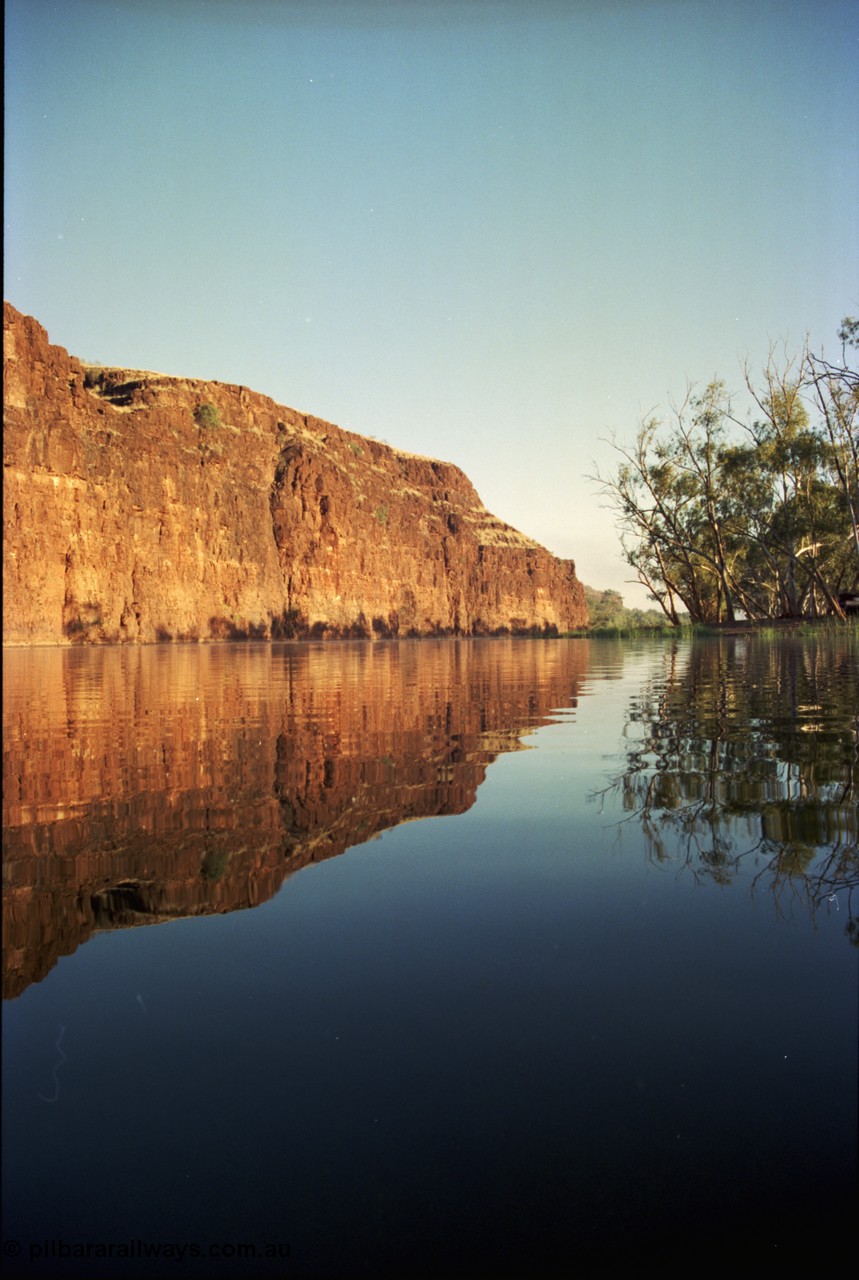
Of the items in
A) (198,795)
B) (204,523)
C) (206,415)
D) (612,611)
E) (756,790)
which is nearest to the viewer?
(756,790)

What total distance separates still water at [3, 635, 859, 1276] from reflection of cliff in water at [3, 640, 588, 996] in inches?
0.9

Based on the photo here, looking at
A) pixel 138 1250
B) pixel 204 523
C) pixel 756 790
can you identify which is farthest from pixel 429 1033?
pixel 204 523

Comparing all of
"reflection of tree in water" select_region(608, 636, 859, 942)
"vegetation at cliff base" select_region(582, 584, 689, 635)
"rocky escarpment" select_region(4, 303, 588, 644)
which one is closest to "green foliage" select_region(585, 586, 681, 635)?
"vegetation at cliff base" select_region(582, 584, 689, 635)

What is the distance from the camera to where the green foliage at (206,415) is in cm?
7419

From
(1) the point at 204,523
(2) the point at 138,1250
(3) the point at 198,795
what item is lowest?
(2) the point at 138,1250

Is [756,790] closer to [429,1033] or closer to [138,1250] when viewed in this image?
[429,1033]

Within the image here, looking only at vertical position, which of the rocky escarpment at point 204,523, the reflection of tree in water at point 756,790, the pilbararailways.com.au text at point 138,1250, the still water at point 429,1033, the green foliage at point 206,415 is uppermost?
the green foliage at point 206,415

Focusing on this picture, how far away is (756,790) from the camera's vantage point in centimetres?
329

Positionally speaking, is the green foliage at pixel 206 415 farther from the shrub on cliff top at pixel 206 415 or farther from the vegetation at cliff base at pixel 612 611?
the vegetation at cliff base at pixel 612 611

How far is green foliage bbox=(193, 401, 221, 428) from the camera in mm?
74188

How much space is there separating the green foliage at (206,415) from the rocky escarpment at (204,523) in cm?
14

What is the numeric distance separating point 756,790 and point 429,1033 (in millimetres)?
2269

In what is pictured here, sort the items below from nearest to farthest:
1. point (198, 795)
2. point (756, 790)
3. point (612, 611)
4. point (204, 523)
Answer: point (756, 790) < point (198, 795) < point (204, 523) < point (612, 611)

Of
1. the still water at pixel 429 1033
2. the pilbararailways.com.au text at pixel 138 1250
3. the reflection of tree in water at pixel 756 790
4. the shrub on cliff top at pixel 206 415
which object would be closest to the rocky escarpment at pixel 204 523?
the shrub on cliff top at pixel 206 415
